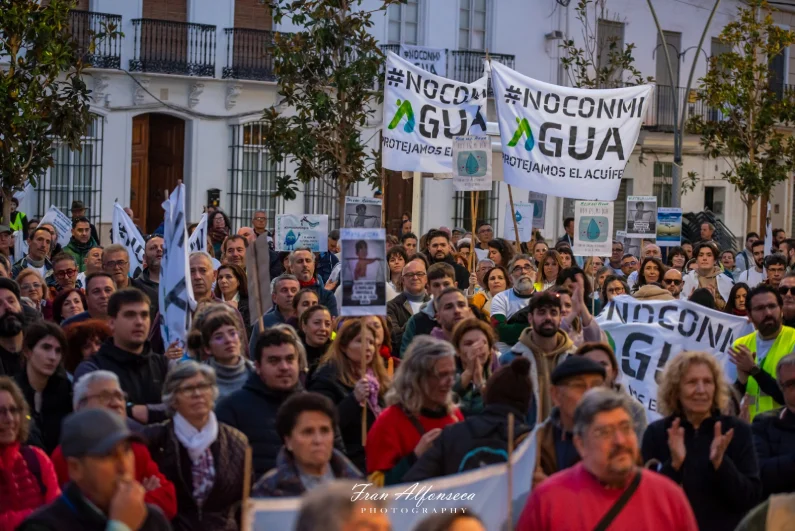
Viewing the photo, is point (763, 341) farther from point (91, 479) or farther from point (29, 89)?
point (29, 89)

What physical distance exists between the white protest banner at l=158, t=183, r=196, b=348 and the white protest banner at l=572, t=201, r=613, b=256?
212 inches

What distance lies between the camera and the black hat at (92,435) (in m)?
4.50

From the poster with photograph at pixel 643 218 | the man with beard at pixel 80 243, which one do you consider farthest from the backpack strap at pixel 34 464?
the poster with photograph at pixel 643 218

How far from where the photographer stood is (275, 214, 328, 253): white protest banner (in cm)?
1523

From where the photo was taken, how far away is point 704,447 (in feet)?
19.5

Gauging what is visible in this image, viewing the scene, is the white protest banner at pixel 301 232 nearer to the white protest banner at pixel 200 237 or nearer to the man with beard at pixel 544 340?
the white protest banner at pixel 200 237

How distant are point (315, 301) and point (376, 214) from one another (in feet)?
20.4

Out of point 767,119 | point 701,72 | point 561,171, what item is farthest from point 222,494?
point 701,72

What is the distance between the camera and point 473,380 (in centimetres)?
738

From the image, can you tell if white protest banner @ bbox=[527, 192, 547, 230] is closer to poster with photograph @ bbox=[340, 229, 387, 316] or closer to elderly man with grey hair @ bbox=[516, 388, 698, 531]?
poster with photograph @ bbox=[340, 229, 387, 316]

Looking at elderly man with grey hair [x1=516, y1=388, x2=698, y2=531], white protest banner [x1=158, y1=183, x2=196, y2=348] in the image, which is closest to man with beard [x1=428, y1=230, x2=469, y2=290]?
white protest banner [x1=158, y1=183, x2=196, y2=348]

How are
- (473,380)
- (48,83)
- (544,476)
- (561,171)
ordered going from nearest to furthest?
(544,476) < (473,380) < (561,171) < (48,83)

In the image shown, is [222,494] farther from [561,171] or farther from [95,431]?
[561,171]

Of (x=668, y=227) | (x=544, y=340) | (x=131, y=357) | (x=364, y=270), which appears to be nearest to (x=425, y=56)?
(x=668, y=227)
